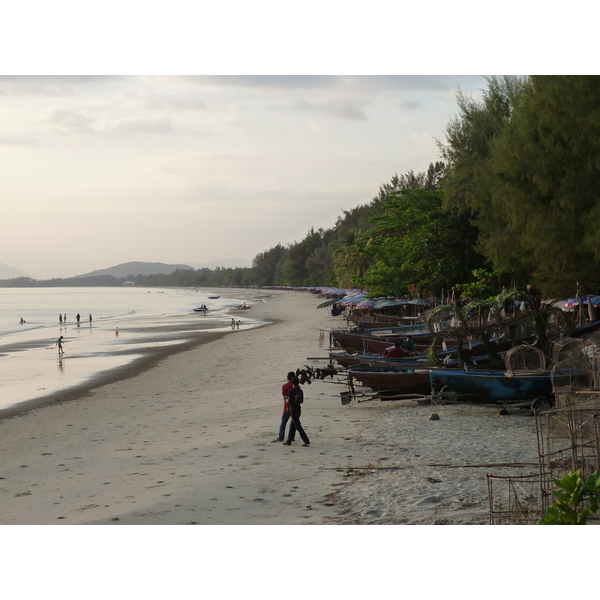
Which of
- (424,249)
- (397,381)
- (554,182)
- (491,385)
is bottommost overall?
(397,381)

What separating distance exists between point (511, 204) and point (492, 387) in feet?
25.7

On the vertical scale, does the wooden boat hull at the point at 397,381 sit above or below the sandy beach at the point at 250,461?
above

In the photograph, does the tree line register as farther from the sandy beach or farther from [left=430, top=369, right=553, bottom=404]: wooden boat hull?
the sandy beach

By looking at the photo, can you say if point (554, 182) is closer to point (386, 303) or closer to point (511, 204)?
point (511, 204)

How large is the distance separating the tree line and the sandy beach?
6.76 m

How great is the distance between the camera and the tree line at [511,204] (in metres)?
18.7

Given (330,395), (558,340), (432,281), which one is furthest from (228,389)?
(432,281)

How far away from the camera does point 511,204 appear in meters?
22.0

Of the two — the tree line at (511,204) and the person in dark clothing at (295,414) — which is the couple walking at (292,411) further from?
the tree line at (511,204)

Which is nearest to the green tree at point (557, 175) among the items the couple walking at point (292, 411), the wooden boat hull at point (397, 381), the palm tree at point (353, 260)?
the wooden boat hull at point (397, 381)

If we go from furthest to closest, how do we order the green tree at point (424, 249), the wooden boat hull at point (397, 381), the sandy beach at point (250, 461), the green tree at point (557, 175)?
the green tree at point (424, 249)
the wooden boat hull at point (397, 381)
the green tree at point (557, 175)
the sandy beach at point (250, 461)

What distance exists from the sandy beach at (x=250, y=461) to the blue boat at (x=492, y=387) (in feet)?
1.53

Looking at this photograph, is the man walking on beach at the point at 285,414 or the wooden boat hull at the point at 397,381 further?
the wooden boat hull at the point at 397,381

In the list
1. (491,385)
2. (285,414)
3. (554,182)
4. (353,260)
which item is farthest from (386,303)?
(353,260)
